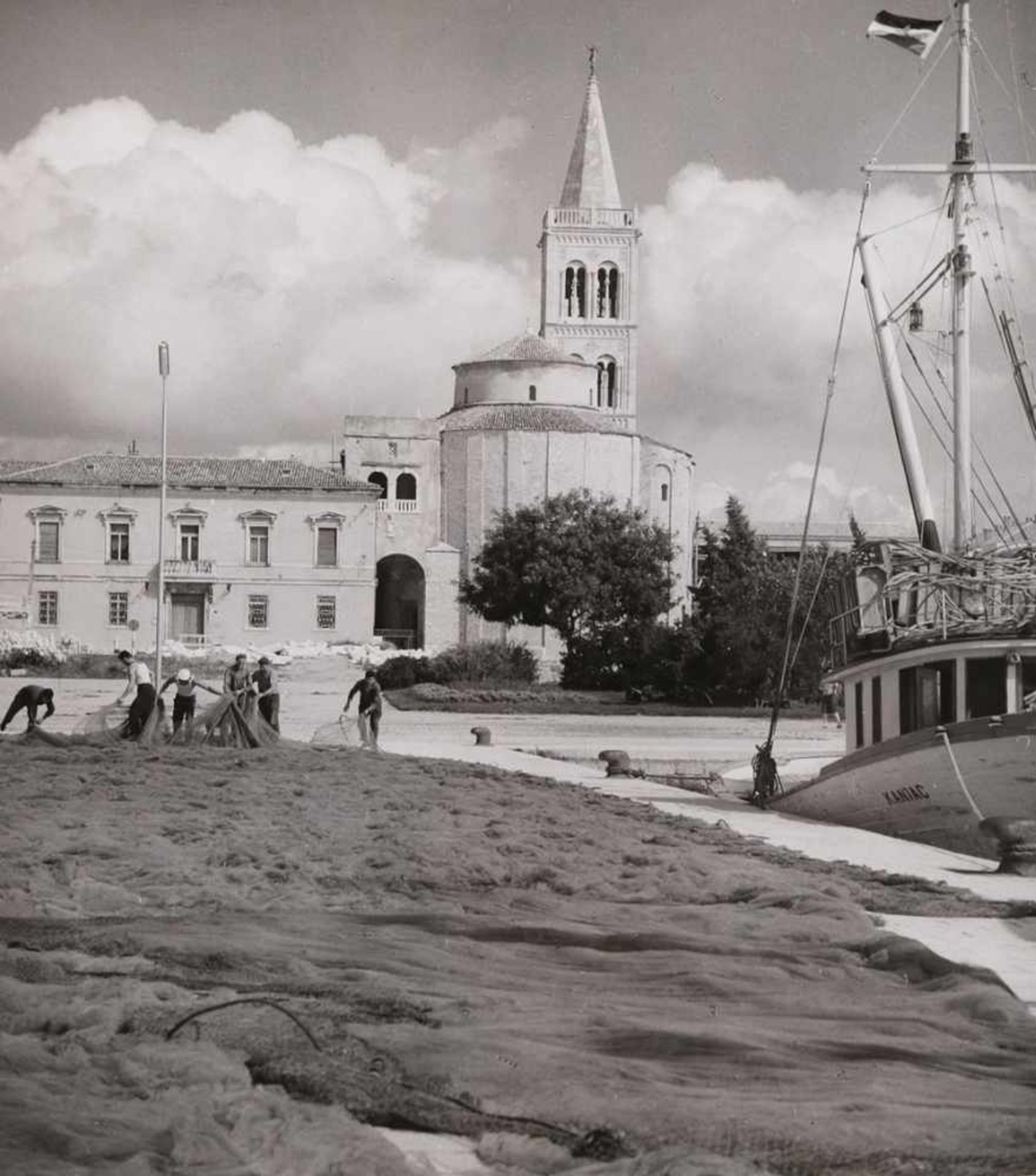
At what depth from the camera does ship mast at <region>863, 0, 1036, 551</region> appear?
2052 cm

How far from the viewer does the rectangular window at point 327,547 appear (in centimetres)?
6066

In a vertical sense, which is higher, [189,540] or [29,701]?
[189,540]

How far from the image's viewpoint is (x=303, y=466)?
62.3 metres

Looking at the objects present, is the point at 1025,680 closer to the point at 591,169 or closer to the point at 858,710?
the point at 858,710

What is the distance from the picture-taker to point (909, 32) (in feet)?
64.9

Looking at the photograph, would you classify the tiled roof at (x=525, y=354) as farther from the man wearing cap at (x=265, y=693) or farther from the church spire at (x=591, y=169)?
the man wearing cap at (x=265, y=693)

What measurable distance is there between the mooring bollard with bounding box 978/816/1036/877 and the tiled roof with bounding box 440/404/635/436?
172ft

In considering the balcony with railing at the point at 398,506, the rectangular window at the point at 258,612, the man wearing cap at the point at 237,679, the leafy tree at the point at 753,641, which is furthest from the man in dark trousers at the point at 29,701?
the balcony with railing at the point at 398,506

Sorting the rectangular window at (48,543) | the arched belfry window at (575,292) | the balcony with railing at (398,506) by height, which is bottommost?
the rectangular window at (48,543)

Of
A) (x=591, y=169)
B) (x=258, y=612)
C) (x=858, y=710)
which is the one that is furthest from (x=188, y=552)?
(x=858, y=710)

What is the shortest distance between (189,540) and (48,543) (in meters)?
4.85

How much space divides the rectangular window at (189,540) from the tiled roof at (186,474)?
4.71 feet

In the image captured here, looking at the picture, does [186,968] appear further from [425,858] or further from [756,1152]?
[425,858]

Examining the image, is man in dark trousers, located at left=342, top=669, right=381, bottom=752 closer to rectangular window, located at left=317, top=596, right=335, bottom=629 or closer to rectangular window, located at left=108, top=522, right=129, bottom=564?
rectangular window, located at left=317, top=596, right=335, bottom=629
